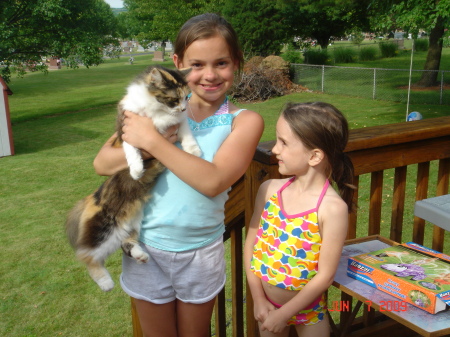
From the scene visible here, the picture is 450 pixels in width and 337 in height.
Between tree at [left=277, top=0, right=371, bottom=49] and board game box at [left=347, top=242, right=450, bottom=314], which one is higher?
tree at [left=277, top=0, right=371, bottom=49]

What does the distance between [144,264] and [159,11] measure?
3059 centimetres

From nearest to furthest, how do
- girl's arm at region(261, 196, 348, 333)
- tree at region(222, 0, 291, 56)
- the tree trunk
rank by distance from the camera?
girl's arm at region(261, 196, 348, 333) → the tree trunk → tree at region(222, 0, 291, 56)

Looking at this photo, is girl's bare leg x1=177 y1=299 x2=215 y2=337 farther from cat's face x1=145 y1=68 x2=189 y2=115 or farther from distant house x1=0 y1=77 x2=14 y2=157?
distant house x1=0 y1=77 x2=14 y2=157

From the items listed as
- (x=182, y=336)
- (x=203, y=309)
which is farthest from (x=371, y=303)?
(x=182, y=336)

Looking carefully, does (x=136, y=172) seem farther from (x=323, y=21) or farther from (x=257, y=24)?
(x=323, y=21)

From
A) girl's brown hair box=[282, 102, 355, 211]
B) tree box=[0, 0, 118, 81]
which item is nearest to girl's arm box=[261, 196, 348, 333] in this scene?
girl's brown hair box=[282, 102, 355, 211]

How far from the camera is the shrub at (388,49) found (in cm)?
3070

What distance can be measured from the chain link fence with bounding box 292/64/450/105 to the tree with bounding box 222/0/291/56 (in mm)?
4854

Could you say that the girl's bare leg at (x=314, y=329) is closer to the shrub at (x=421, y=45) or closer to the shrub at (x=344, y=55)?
the shrub at (x=344, y=55)

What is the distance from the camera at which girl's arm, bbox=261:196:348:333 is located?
175 centimetres

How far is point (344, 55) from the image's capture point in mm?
28531

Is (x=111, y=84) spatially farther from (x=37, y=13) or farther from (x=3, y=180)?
(x=3, y=180)

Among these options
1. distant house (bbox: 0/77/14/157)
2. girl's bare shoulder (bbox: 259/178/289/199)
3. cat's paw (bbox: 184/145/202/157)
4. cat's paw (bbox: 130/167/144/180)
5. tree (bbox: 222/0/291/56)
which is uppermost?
tree (bbox: 222/0/291/56)

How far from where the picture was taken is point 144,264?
6.56 feet
